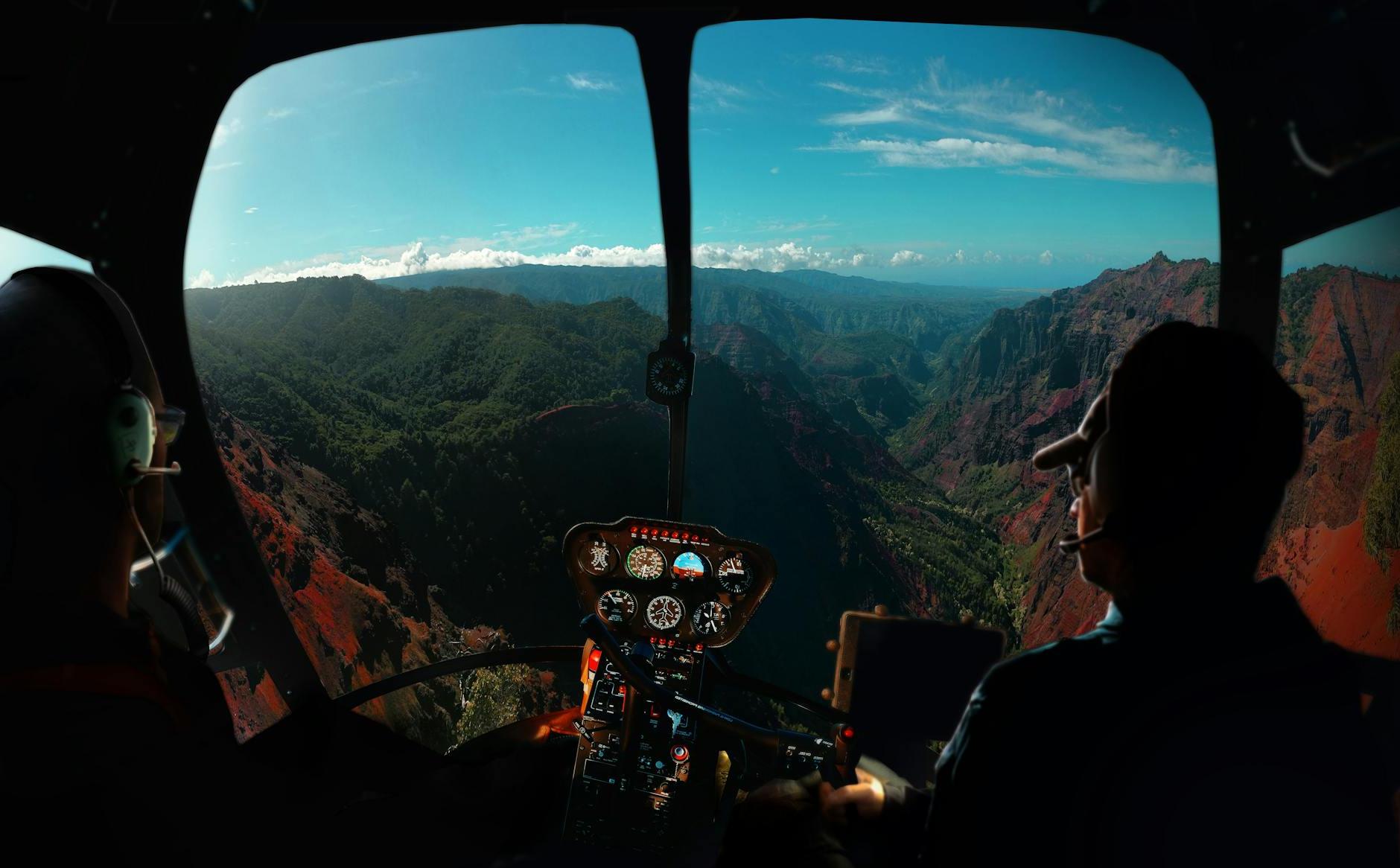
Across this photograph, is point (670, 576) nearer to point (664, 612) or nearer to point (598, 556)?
point (664, 612)

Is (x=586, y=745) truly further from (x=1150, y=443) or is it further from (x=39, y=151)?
(x=39, y=151)

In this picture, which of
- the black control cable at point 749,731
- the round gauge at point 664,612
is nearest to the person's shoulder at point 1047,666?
the black control cable at point 749,731

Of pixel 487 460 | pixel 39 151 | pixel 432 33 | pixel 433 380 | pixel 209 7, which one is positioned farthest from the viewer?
pixel 433 380

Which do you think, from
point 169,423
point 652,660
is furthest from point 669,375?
point 169,423

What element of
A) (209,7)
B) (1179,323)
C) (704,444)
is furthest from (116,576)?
(704,444)

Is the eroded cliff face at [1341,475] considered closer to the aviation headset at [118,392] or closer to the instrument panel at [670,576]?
the instrument panel at [670,576]

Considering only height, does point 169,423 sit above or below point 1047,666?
above

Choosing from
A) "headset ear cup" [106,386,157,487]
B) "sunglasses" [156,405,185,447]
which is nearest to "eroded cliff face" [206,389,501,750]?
"sunglasses" [156,405,185,447]
